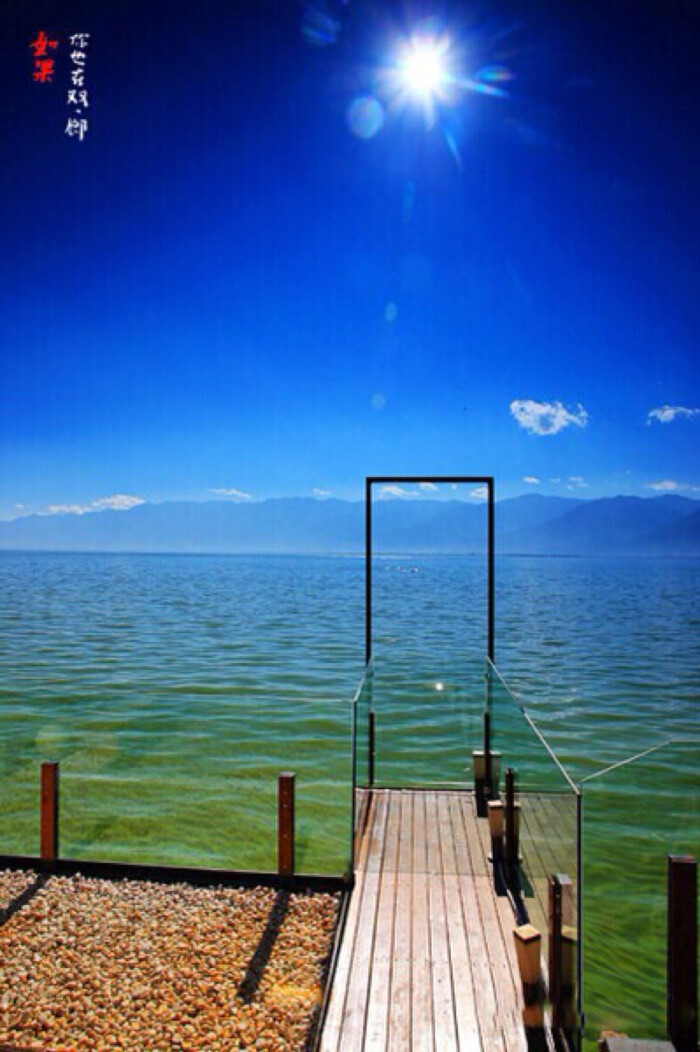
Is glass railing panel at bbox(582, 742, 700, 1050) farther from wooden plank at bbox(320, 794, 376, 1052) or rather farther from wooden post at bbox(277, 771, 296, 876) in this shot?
wooden post at bbox(277, 771, 296, 876)

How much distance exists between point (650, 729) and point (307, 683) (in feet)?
26.0

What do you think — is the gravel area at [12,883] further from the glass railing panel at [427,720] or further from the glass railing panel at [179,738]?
the glass railing panel at [427,720]

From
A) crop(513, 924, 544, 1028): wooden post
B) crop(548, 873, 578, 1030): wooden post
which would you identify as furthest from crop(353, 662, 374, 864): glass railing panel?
crop(548, 873, 578, 1030): wooden post

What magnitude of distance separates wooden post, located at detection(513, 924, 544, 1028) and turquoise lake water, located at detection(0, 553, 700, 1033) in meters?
0.24

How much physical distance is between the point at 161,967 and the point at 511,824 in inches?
97.5

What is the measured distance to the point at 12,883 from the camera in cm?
527

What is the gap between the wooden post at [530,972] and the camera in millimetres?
3299

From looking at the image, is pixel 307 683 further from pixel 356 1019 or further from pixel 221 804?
pixel 356 1019

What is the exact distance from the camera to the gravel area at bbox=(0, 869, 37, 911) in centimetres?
504

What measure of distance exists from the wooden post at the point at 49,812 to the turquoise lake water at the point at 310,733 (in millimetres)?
2174

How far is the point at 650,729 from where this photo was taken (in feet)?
46.0

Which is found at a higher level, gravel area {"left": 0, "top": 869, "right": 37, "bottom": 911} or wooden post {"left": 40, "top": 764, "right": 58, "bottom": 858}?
wooden post {"left": 40, "top": 764, "right": 58, "bottom": 858}

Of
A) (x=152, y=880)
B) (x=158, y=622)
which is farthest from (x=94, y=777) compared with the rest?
(x=158, y=622)

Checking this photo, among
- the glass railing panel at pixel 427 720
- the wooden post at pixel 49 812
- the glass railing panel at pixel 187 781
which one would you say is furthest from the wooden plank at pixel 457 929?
the wooden post at pixel 49 812
